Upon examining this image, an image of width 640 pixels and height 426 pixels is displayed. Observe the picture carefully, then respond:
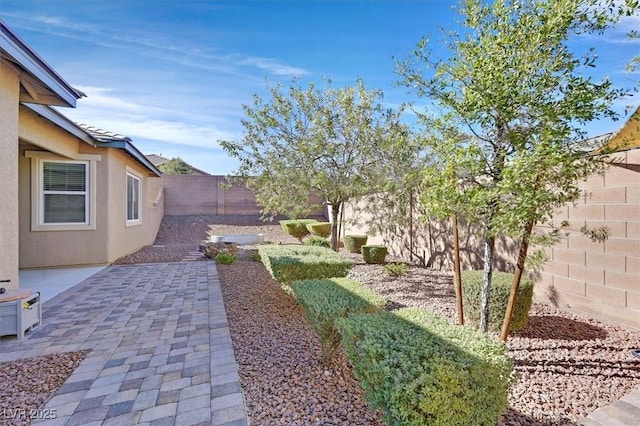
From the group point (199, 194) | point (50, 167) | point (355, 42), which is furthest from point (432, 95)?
point (199, 194)

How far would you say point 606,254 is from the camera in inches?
175

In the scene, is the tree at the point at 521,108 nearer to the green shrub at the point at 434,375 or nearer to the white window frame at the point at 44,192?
the green shrub at the point at 434,375

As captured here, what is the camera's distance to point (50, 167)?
7.43 meters

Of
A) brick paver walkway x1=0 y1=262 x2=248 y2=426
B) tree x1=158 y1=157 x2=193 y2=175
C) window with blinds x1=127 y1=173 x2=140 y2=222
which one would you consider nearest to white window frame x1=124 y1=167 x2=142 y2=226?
window with blinds x1=127 y1=173 x2=140 y2=222

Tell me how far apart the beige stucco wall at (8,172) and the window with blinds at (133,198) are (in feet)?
18.5

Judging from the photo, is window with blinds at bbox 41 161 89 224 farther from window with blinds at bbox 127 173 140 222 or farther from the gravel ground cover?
the gravel ground cover

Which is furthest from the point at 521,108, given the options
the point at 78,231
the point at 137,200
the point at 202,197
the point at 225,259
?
the point at 202,197

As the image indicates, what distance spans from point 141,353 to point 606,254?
6.42m

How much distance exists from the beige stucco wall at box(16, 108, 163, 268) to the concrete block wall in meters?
9.76

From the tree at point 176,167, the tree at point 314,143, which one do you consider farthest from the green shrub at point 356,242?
the tree at point 176,167

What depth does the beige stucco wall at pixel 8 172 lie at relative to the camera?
4039 mm

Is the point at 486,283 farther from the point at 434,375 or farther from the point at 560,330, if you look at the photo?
the point at 434,375

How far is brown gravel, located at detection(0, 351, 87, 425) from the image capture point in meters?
2.30

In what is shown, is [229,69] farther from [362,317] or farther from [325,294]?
[362,317]
